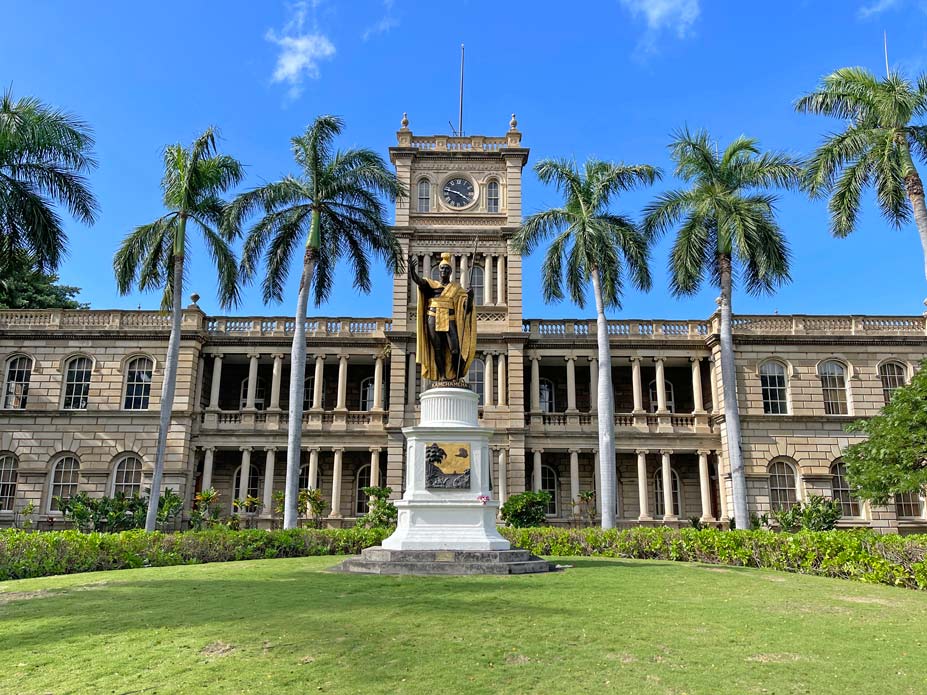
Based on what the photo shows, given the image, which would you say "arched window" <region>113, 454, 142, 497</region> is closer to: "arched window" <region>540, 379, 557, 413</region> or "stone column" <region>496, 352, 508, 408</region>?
"stone column" <region>496, 352, 508, 408</region>

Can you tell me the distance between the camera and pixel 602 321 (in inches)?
912

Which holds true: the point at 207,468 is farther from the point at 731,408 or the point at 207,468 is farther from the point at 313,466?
the point at 731,408

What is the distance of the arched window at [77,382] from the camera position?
3008cm

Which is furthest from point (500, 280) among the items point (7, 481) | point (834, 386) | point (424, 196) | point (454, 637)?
point (454, 637)

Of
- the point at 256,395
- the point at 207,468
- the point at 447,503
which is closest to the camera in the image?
the point at 447,503

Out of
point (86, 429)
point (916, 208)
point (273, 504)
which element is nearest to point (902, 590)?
point (916, 208)

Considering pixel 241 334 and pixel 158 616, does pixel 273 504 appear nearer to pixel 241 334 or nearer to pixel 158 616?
pixel 241 334

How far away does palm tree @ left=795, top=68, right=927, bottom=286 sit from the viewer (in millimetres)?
18375

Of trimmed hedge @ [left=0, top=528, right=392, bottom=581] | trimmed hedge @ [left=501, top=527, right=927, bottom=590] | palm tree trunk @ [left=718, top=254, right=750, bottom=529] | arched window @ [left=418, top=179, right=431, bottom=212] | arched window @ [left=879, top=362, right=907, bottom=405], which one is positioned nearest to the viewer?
trimmed hedge @ [left=501, top=527, right=927, bottom=590]

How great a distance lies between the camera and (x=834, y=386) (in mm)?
29812

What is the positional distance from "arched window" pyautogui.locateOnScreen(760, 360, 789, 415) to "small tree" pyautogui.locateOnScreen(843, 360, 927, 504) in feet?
45.2

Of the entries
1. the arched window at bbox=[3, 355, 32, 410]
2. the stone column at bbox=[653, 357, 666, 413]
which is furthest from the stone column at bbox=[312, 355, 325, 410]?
the stone column at bbox=[653, 357, 666, 413]

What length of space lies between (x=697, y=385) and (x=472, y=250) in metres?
11.1

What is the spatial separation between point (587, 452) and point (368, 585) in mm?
21414
